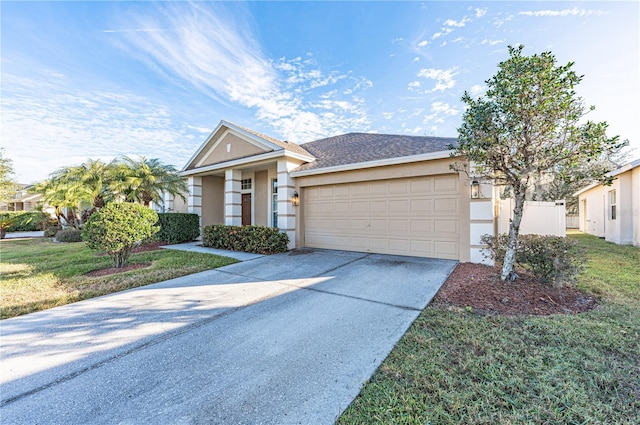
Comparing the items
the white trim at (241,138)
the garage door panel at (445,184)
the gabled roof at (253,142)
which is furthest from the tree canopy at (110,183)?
the garage door panel at (445,184)

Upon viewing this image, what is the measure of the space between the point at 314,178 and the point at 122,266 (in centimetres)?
651

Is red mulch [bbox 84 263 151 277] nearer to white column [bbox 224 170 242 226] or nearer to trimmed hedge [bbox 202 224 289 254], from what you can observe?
trimmed hedge [bbox 202 224 289 254]

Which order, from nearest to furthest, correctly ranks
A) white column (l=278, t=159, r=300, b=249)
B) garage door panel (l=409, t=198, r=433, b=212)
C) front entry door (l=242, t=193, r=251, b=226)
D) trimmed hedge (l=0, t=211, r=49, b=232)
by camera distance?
1. garage door panel (l=409, t=198, r=433, b=212)
2. white column (l=278, t=159, r=300, b=249)
3. front entry door (l=242, t=193, r=251, b=226)
4. trimmed hedge (l=0, t=211, r=49, b=232)

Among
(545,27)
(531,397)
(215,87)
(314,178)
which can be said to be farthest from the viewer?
(215,87)

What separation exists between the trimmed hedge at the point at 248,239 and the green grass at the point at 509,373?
616 centimetres

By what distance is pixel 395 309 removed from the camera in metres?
4.15

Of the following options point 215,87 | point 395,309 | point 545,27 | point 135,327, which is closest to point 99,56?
point 215,87

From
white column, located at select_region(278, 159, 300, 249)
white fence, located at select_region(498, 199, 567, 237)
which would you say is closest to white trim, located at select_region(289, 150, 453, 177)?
white column, located at select_region(278, 159, 300, 249)

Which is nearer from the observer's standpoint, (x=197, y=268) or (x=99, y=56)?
(x=197, y=268)

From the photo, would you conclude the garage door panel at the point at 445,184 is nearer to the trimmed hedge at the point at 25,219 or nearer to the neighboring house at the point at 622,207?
the neighboring house at the point at 622,207

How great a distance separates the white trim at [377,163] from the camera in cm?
719

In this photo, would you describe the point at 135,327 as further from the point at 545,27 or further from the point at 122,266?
the point at 545,27

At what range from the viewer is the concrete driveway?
2.17 meters

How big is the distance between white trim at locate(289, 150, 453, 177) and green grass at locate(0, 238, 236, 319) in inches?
161
